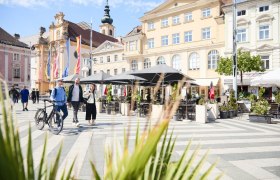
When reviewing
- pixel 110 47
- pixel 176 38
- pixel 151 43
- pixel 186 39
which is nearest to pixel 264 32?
pixel 186 39

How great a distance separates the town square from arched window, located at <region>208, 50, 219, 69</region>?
0.13 meters

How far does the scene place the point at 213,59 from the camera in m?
36.0

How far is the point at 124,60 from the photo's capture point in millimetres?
49625

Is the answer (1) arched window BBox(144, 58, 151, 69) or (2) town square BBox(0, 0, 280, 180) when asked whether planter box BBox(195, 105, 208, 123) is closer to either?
(2) town square BBox(0, 0, 280, 180)

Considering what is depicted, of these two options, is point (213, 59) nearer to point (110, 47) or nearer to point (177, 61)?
point (177, 61)

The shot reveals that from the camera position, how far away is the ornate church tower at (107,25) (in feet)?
281

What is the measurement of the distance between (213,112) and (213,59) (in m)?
22.1

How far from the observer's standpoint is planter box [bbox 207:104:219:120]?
1499 centimetres

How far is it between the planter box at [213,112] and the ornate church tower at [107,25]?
73300 millimetres

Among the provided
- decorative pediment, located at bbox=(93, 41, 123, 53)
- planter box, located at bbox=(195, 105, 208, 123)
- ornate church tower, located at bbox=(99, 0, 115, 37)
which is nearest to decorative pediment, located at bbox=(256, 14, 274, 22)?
planter box, located at bbox=(195, 105, 208, 123)

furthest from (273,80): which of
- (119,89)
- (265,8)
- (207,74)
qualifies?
(119,89)

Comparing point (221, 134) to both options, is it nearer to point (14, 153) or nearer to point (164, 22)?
point (14, 153)

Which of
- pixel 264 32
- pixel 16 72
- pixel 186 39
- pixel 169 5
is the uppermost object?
pixel 169 5

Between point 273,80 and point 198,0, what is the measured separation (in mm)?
27759
